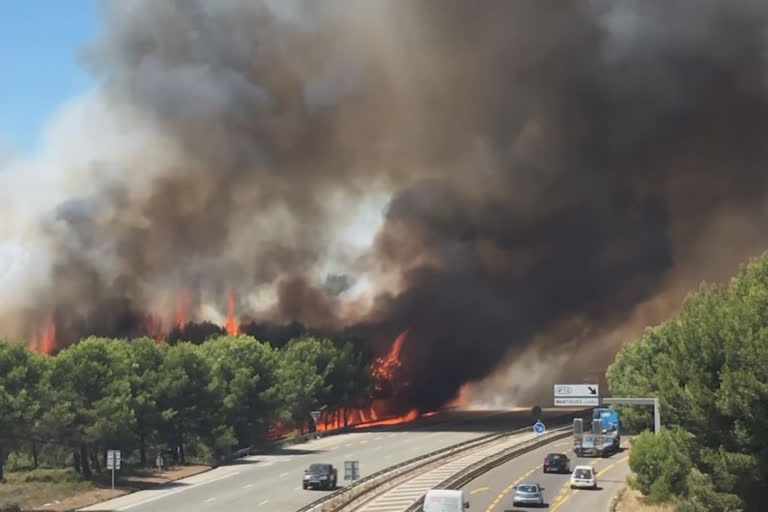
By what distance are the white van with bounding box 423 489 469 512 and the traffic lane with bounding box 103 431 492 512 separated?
A: 14.8 metres

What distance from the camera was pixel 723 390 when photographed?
134 ft

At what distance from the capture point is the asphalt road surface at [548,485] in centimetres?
6406

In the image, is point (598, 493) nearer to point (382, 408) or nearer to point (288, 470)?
point (288, 470)

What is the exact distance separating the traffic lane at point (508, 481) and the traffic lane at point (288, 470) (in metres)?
10.3

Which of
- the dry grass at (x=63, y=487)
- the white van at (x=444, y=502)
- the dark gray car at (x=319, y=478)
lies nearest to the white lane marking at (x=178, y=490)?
the dry grass at (x=63, y=487)

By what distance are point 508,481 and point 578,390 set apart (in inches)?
710

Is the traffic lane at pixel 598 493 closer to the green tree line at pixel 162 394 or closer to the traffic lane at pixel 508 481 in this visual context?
the traffic lane at pixel 508 481

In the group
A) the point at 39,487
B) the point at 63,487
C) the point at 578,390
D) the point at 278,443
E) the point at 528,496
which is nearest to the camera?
the point at 578,390

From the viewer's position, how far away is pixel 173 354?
99000mm

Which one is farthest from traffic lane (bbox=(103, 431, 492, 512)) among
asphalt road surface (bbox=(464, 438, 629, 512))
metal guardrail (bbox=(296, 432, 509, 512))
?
asphalt road surface (bbox=(464, 438, 629, 512))

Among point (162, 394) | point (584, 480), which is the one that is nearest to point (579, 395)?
point (584, 480)

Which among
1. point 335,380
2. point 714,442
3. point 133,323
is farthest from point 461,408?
point 714,442

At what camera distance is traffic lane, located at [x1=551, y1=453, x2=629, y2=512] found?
208 ft

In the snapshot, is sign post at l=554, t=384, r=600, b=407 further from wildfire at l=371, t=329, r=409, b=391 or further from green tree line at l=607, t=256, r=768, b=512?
wildfire at l=371, t=329, r=409, b=391
